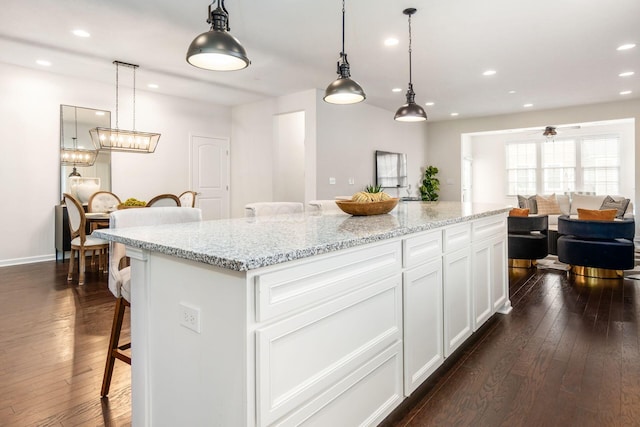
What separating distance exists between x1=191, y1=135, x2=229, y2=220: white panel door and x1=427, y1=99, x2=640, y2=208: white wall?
5221 millimetres

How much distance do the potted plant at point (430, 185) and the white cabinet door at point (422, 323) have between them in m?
7.33

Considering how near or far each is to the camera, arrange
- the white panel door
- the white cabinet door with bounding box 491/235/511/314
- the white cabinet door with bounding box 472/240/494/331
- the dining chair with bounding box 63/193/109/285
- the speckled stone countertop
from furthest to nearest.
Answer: the white panel door, the dining chair with bounding box 63/193/109/285, the white cabinet door with bounding box 491/235/511/314, the white cabinet door with bounding box 472/240/494/331, the speckled stone countertop

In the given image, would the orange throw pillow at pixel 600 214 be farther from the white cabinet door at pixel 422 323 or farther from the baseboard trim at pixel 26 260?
the baseboard trim at pixel 26 260

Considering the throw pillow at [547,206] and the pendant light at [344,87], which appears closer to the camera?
the pendant light at [344,87]

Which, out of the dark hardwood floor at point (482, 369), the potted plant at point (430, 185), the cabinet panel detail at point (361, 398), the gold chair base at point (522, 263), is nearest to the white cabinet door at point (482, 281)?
the dark hardwood floor at point (482, 369)

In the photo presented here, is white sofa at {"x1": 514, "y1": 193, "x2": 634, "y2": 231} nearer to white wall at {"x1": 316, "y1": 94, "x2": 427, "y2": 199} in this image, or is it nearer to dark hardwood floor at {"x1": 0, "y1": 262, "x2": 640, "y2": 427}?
white wall at {"x1": 316, "y1": 94, "x2": 427, "y2": 199}

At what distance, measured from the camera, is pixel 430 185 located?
9273 millimetres

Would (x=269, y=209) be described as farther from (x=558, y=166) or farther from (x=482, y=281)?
(x=558, y=166)

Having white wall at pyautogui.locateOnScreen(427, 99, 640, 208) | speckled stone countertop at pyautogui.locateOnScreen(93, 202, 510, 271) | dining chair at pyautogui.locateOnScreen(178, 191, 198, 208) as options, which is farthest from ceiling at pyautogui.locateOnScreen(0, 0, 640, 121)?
speckled stone countertop at pyautogui.locateOnScreen(93, 202, 510, 271)

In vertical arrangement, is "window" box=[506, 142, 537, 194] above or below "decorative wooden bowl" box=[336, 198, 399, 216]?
above

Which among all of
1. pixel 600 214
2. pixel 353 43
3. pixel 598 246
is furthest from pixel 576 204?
pixel 353 43

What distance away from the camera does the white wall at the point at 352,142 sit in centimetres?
629

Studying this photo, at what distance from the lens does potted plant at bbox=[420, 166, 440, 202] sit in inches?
361

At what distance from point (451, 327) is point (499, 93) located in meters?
5.67
